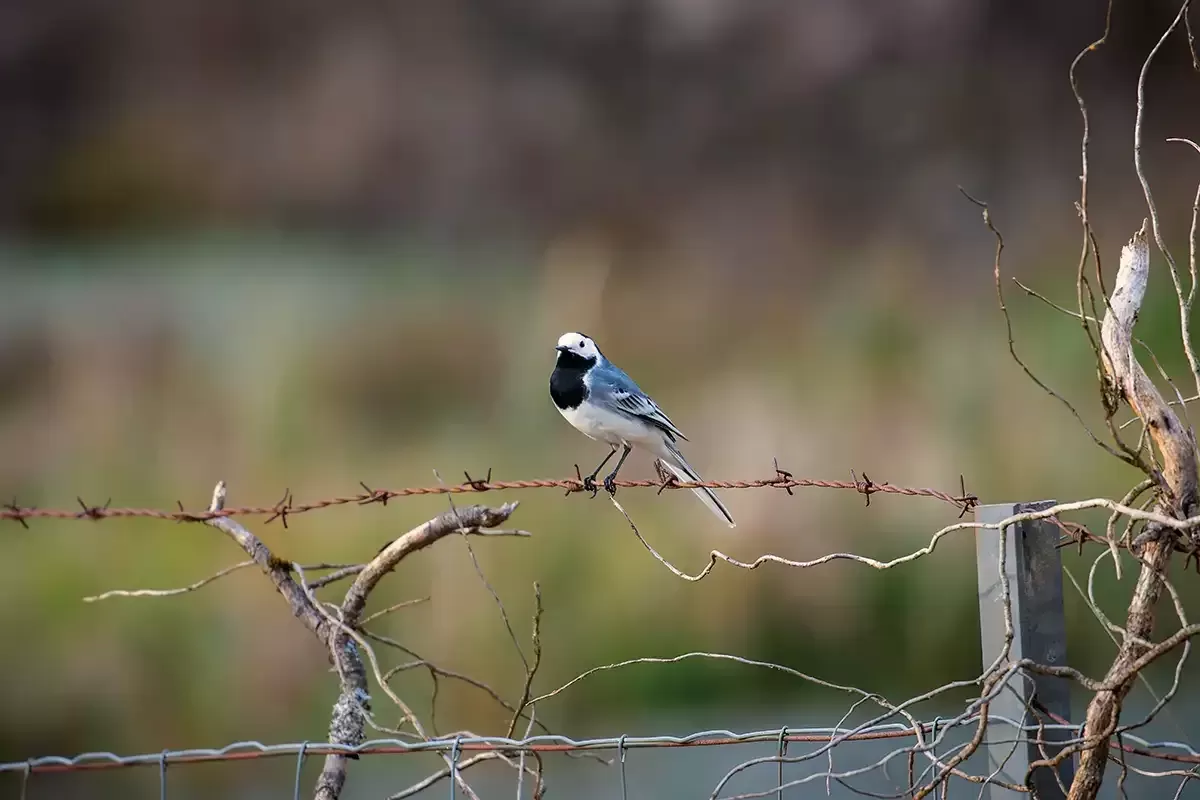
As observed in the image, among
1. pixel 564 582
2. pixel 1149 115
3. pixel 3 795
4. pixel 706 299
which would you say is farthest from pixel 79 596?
pixel 1149 115

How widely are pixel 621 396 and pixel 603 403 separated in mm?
51

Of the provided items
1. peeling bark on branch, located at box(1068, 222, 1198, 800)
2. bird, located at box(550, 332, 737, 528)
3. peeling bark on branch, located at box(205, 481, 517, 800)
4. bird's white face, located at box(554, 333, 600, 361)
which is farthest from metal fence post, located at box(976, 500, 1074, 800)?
bird's white face, located at box(554, 333, 600, 361)

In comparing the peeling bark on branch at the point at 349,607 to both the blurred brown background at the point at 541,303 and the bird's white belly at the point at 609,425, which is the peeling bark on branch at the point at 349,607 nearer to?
the bird's white belly at the point at 609,425

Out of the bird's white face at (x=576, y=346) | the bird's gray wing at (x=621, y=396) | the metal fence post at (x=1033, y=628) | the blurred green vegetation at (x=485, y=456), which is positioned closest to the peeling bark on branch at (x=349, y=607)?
the metal fence post at (x=1033, y=628)

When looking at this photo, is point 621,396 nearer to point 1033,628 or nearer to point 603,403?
point 603,403

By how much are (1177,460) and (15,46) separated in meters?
3.80

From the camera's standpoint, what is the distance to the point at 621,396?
2.63 meters

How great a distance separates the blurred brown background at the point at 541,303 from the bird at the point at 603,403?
777mm

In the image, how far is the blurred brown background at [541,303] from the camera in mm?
3375

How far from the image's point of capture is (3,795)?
3398 millimetres

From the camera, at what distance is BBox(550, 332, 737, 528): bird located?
2625mm

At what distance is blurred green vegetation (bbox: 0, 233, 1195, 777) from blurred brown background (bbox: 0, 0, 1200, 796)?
0.01 m

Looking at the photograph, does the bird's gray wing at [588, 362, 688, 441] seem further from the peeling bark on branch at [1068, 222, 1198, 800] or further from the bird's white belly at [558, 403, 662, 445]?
the peeling bark on branch at [1068, 222, 1198, 800]

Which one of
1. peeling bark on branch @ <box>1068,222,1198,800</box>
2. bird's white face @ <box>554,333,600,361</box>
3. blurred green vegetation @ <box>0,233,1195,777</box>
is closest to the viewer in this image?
peeling bark on branch @ <box>1068,222,1198,800</box>
